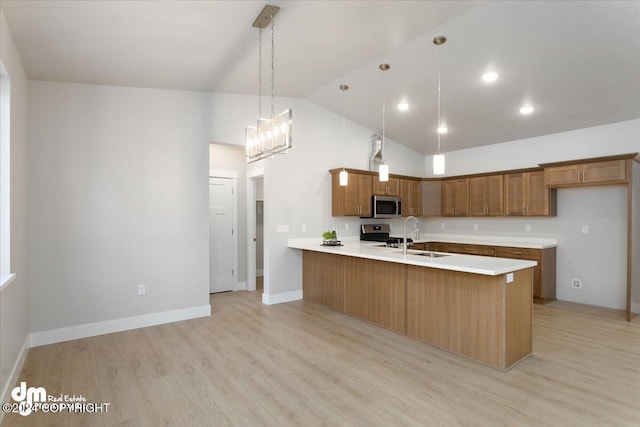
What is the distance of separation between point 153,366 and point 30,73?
3.17 m

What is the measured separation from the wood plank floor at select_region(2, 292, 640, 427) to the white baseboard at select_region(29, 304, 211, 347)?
13cm

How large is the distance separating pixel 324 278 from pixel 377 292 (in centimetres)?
109

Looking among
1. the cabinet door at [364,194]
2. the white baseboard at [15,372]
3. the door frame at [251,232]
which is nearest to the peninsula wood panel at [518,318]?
the cabinet door at [364,194]

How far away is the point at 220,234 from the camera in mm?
5988

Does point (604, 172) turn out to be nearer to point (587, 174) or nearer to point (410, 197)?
point (587, 174)

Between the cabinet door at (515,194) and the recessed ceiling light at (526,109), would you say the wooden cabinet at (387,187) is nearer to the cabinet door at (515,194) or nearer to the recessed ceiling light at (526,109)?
the cabinet door at (515,194)

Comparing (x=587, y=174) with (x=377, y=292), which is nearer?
(x=377, y=292)

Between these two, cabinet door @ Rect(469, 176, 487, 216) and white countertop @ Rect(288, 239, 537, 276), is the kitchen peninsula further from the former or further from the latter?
cabinet door @ Rect(469, 176, 487, 216)

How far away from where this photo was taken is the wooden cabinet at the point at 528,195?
5.08 m

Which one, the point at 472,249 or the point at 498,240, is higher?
the point at 498,240

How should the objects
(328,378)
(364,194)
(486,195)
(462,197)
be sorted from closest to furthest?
1. (328,378)
2. (364,194)
3. (486,195)
4. (462,197)

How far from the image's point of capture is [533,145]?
5480 mm

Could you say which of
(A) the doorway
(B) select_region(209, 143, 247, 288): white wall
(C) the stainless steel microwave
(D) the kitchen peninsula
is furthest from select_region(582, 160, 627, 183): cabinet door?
(A) the doorway

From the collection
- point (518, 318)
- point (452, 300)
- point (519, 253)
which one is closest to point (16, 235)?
point (452, 300)
